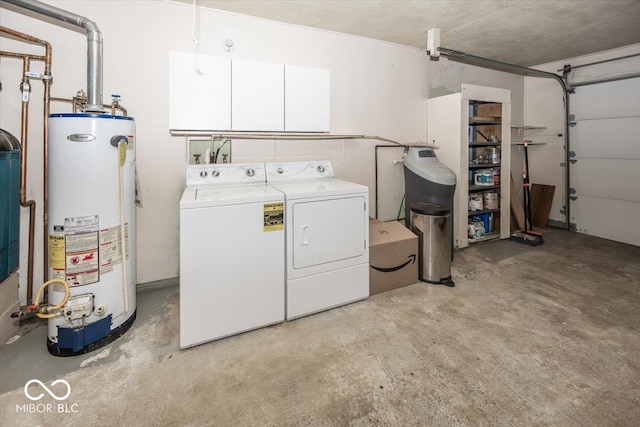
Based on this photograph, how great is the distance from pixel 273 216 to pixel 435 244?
5.22 ft

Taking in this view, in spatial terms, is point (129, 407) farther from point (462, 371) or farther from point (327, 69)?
point (327, 69)

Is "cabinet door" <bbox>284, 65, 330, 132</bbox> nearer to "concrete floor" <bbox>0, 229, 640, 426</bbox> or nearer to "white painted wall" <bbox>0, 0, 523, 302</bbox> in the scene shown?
"white painted wall" <bbox>0, 0, 523, 302</bbox>

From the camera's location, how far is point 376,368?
1.77 m

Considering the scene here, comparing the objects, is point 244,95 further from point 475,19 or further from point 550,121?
point 550,121

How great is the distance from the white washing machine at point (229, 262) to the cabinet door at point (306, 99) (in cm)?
115

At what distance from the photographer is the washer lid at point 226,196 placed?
1.93m

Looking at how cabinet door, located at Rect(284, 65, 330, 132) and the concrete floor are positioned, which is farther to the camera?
cabinet door, located at Rect(284, 65, 330, 132)

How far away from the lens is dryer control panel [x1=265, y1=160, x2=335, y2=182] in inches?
110

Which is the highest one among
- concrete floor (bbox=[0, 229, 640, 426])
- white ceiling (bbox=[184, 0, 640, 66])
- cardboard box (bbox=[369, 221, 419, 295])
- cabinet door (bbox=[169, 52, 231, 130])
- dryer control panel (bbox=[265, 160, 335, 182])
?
white ceiling (bbox=[184, 0, 640, 66])

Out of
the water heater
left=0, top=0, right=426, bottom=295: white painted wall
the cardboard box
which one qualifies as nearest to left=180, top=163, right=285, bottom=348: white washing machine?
the water heater

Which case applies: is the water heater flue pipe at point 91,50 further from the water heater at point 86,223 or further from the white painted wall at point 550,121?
the white painted wall at point 550,121

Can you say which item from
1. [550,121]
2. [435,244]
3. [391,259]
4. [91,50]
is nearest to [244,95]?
[91,50]

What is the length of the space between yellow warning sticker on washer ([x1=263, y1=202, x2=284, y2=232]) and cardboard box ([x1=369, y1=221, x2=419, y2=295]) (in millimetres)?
883

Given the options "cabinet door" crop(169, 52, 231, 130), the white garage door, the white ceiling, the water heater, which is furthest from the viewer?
the white garage door
